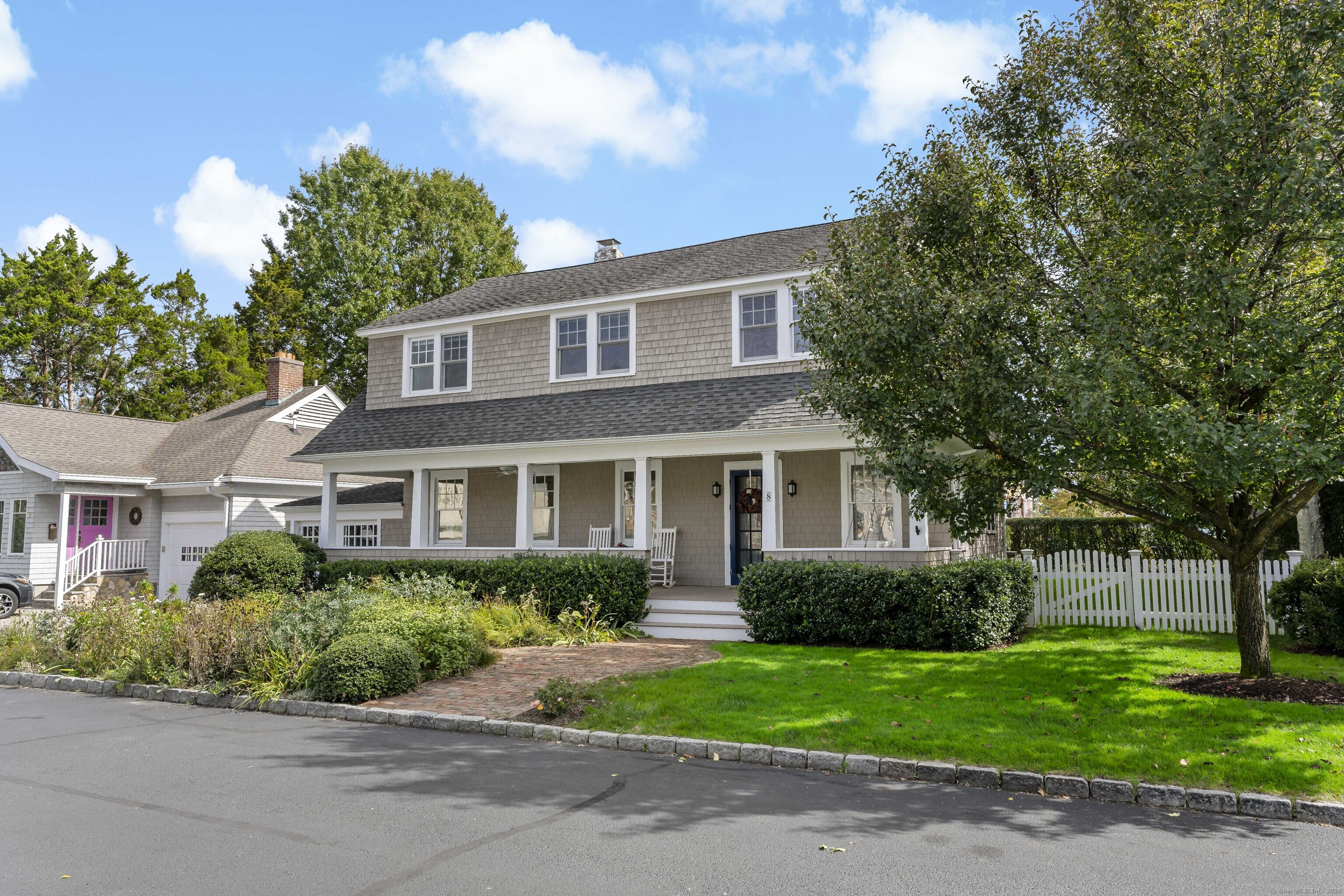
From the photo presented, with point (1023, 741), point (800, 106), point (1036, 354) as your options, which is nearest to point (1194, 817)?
point (1023, 741)

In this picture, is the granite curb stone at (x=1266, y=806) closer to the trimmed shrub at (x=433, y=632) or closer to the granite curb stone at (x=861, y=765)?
the granite curb stone at (x=861, y=765)

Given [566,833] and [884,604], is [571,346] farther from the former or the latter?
[566,833]

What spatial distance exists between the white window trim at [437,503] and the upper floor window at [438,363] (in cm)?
197

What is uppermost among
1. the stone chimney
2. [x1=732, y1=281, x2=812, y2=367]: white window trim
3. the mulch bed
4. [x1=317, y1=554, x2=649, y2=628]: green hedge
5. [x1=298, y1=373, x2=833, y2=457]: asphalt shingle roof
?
the stone chimney

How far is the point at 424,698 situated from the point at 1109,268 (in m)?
8.57

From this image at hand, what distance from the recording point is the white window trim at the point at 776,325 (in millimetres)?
16188

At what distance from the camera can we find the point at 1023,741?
22.9 feet

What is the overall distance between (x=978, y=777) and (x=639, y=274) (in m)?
14.5

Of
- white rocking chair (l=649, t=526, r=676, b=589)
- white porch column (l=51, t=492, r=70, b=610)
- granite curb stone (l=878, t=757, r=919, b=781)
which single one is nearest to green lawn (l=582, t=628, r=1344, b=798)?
granite curb stone (l=878, t=757, r=919, b=781)

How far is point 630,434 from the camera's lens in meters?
15.7

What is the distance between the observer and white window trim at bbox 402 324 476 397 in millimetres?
19781

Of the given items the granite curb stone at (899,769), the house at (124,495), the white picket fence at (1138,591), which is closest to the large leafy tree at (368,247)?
the house at (124,495)

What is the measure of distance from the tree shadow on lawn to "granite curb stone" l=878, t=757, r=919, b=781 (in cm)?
13

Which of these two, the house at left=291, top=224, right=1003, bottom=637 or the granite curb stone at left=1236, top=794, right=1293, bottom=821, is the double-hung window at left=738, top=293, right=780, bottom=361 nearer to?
the house at left=291, top=224, right=1003, bottom=637
